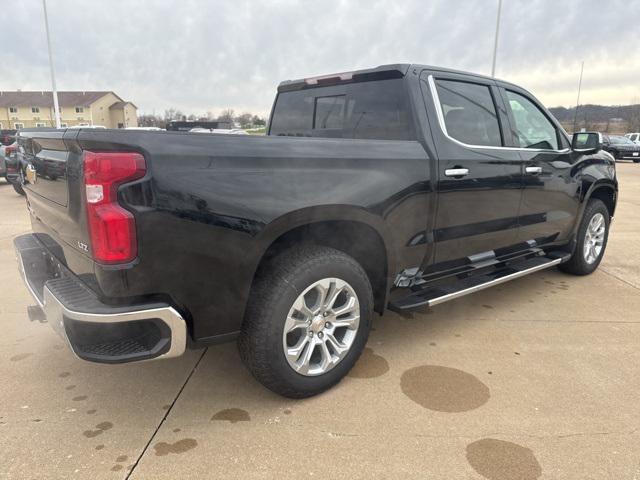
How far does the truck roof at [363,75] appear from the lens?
3.18 m

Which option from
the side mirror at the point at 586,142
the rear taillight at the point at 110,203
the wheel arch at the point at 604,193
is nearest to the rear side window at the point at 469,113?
the side mirror at the point at 586,142

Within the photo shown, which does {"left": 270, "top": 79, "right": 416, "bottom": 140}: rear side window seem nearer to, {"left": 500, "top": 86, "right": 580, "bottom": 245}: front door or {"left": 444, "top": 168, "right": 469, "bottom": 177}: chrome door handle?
{"left": 444, "top": 168, "right": 469, "bottom": 177}: chrome door handle

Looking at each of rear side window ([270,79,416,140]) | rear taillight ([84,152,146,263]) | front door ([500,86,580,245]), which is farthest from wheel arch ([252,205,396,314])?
front door ([500,86,580,245])

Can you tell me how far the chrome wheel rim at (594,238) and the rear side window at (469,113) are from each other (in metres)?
2.03

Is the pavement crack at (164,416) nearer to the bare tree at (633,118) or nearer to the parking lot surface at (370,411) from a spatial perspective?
the parking lot surface at (370,411)

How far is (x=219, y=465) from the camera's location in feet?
7.14

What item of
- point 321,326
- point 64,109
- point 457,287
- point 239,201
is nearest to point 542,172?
point 457,287

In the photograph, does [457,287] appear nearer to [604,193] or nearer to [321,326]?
[321,326]

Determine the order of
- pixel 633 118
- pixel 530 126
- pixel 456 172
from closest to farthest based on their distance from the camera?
pixel 456 172
pixel 530 126
pixel 633 118

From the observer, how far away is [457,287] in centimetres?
336

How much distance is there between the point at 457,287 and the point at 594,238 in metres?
2.69

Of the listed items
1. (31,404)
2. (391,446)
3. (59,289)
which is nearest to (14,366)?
(31,404)

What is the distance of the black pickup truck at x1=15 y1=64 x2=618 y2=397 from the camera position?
204 centimetres

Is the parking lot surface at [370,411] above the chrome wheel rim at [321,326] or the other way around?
the other way around
